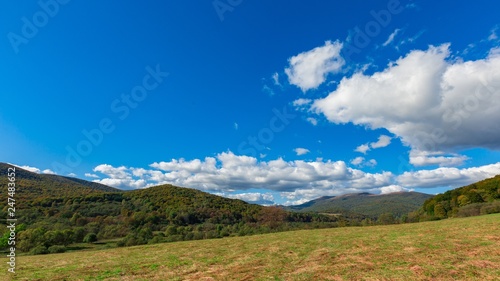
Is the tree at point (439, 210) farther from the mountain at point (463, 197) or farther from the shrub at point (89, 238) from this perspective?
the shrub at point (89, 238)

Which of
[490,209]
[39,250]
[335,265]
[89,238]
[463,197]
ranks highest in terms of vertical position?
[463,197]

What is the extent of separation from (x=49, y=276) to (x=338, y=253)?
20.1 metres

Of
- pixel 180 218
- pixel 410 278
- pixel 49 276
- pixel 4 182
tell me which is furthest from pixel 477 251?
pixel 4 182

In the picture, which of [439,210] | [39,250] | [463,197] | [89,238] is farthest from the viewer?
[439,210]

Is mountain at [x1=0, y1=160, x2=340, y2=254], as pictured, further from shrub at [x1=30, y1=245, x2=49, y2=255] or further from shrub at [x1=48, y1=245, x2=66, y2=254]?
shrub at [x1=30, y1=245, x2=49, y2=255]

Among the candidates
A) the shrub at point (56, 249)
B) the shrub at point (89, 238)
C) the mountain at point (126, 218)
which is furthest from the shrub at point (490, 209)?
the shrub at point (89, 238)

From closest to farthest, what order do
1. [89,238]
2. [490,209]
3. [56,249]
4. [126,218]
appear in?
1. [56,249]
2. [490,209]
3. [89,238]
4. [126,218]

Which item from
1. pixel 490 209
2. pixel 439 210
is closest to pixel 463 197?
pixel 439 210

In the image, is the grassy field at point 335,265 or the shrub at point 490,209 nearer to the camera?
the grassy field at point 335,265

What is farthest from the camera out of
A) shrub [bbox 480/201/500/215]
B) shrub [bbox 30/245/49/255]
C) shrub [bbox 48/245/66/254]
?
shrub [bbox 480/201/500/215]

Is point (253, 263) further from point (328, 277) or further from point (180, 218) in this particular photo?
point (180, 218)

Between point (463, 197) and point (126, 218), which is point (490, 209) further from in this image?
point (126, 218)

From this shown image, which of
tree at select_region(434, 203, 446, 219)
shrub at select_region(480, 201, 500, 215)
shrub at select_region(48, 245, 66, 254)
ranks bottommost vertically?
shrub at select_region(48, 245, 66, 254)

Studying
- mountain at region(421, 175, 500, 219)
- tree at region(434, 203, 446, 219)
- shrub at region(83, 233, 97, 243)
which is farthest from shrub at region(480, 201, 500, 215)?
shrub at region(83, 233, 97, 243)
